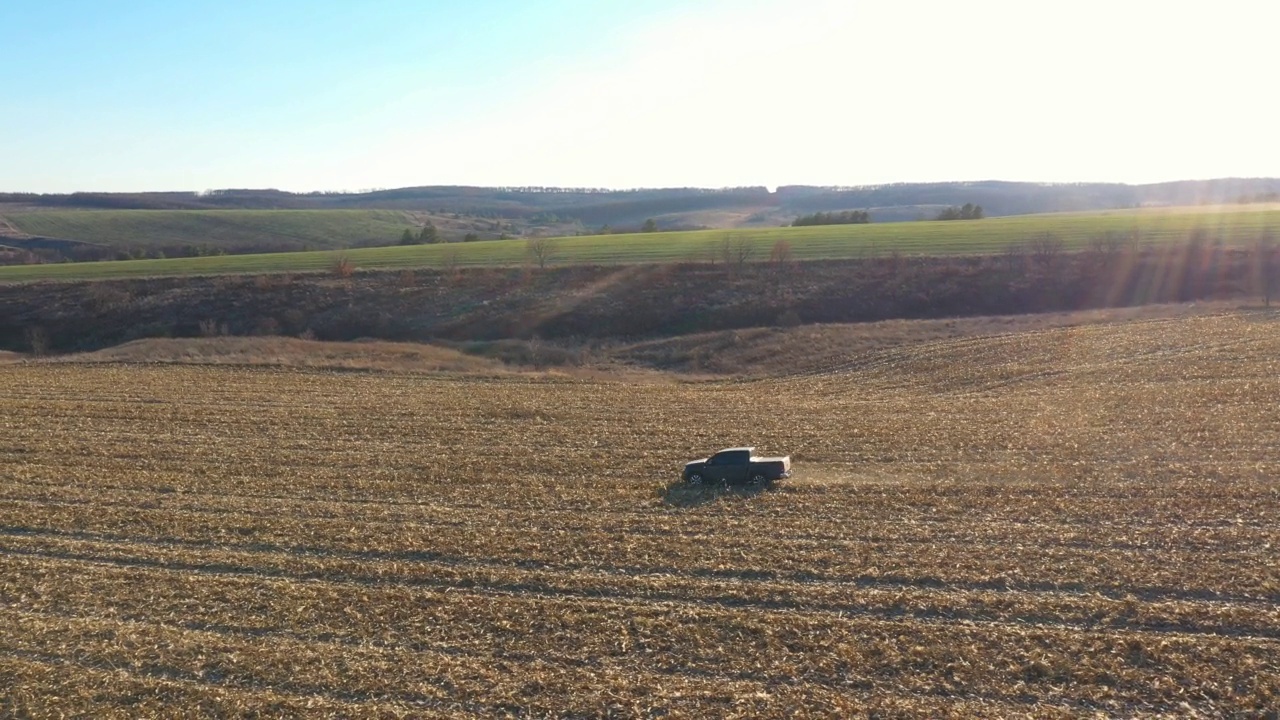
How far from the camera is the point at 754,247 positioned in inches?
2889

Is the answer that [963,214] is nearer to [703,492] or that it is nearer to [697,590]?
[703,492]

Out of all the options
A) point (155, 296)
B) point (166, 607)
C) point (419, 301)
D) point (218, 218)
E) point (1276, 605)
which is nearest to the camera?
point (1276, 605)

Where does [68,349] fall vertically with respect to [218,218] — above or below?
below

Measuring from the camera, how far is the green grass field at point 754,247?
69250mm

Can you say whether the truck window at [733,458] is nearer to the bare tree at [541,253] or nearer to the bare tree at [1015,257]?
the bare tree at [1015,257]

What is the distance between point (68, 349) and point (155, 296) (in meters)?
7.30

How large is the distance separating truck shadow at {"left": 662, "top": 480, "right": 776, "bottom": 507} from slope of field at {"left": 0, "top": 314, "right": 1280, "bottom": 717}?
0.58 feet

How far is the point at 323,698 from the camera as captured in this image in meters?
10.5

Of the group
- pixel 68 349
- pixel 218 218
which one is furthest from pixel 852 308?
pixel 218 218

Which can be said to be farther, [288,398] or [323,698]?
[288,398]

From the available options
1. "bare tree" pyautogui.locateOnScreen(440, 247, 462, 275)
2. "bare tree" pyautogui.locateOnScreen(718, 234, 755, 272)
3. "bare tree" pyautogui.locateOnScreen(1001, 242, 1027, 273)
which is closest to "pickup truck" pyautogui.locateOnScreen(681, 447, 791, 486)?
"bare tree" pyautogui.locateOnScreen(718, 234, 755, 272)

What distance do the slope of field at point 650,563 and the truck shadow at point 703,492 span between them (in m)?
0.18

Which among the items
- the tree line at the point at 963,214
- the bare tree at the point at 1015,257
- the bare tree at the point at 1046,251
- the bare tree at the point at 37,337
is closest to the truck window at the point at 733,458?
the bare tree at the point at 1015,257

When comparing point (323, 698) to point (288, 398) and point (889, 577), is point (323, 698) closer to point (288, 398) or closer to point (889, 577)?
point (889, 577)
